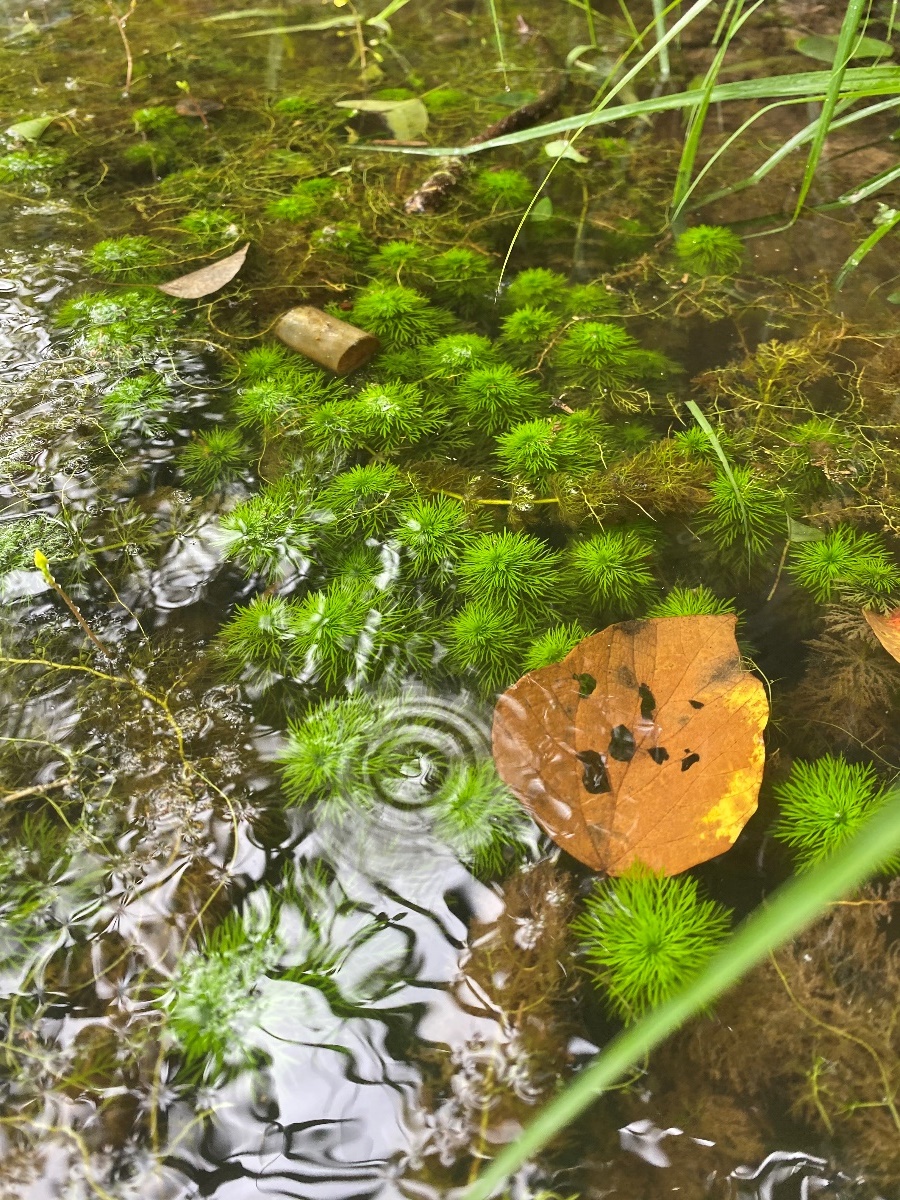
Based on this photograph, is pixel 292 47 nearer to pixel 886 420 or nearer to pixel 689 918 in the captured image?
pixel 886 420

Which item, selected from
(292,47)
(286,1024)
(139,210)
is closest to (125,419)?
(139,210)

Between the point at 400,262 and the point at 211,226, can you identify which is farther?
the point at 211,226

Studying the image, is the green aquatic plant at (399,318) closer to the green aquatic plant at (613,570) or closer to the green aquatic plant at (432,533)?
the green aquatic plant at (432,533)

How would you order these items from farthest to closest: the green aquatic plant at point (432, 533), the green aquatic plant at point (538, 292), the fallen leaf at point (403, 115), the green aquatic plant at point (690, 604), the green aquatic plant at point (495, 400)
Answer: the fallen leaf at point (403, 115)
the green aquatic plant at point (538, 292)
the green aquatic plant at point (495, 400)
the green aquatic plant at point (432, 533)
the green aquatic plant at point (690, 604)

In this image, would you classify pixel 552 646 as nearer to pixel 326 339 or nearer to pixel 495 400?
pixel 495 400

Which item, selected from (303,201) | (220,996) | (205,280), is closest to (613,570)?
(220,996)

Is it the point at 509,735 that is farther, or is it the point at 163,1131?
the point at 509,735

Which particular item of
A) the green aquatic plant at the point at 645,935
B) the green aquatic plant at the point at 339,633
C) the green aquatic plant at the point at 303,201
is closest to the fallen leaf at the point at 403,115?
the green aquatic plant at the point at 303,201
